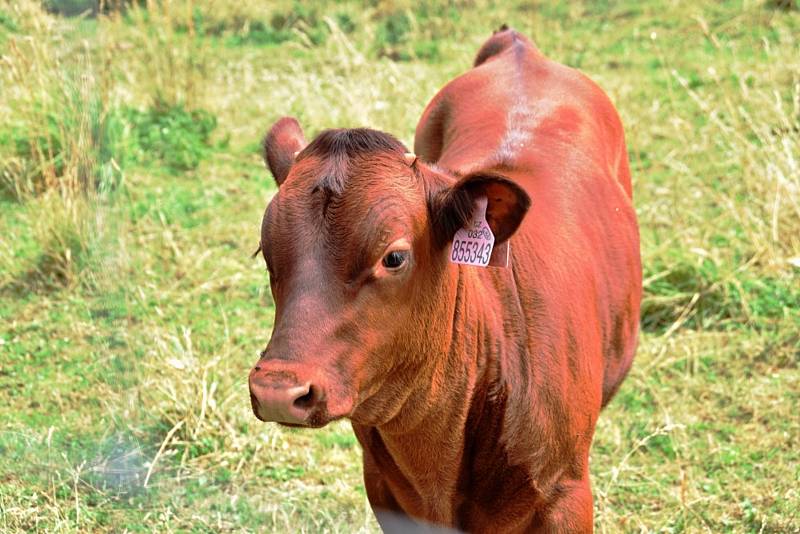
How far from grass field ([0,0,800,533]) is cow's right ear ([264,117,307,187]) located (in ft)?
4.89

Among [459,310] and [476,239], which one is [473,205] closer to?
[476,239]

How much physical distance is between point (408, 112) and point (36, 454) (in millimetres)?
3852

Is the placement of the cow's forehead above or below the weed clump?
above

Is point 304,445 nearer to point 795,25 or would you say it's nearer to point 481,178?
point 481,178

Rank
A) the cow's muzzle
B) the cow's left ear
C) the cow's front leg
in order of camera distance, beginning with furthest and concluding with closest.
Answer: the cow's front leg → the cow's left ear → the cow's muzzle

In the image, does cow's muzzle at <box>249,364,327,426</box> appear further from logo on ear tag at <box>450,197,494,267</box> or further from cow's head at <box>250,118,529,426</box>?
logo on ear tag at <box>450,197,494,267</box>

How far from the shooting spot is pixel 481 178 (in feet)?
10.3

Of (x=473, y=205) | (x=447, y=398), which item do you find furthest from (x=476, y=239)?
(x=447, y=398)

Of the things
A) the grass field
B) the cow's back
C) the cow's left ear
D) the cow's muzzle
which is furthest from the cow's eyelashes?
the grass field

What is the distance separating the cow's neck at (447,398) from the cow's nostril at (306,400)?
1.79ft

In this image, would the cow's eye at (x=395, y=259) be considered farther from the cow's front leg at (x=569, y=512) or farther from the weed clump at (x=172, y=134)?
the weed clump at (x=172, y=134)

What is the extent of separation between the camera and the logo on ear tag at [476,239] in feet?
10.5

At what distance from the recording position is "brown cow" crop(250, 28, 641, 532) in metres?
2.95

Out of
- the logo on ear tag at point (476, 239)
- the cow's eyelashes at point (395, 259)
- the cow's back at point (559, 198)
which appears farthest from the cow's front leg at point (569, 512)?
the cow's eyelashes at point (395, 259)
